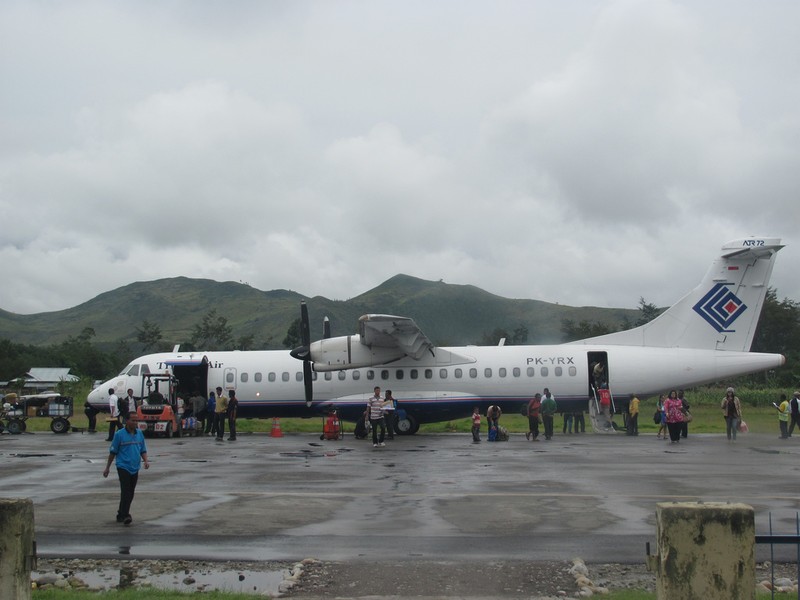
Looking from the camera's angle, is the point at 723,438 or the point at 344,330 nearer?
the point at 723,438

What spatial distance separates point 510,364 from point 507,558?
1944cm

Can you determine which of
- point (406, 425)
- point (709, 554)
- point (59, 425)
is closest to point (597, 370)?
point (406, 425)

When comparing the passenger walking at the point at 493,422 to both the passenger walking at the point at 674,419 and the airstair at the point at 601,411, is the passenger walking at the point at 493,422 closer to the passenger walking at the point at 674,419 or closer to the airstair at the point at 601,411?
the airstair at the point at 601,411

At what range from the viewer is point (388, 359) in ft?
90.8

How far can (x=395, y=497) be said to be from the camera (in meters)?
13.2

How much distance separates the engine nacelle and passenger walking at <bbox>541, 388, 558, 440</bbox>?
5.82 metres

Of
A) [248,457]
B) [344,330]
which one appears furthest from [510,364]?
[344,330]

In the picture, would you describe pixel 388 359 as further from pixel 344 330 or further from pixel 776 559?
pixel 344 330

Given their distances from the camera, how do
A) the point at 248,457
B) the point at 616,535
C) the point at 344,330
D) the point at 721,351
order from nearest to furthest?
the point at 616,535
the point at 248,457
the point at 721,351
the point at 344,330

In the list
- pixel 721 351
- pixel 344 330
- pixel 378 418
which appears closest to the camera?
pixel 378 418

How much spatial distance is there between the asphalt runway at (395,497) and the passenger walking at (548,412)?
3.58m

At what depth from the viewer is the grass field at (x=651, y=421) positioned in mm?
32594

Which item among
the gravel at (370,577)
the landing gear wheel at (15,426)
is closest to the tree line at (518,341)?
the landing gear wheel at (15,426)

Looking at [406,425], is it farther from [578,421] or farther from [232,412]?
[578,421]
